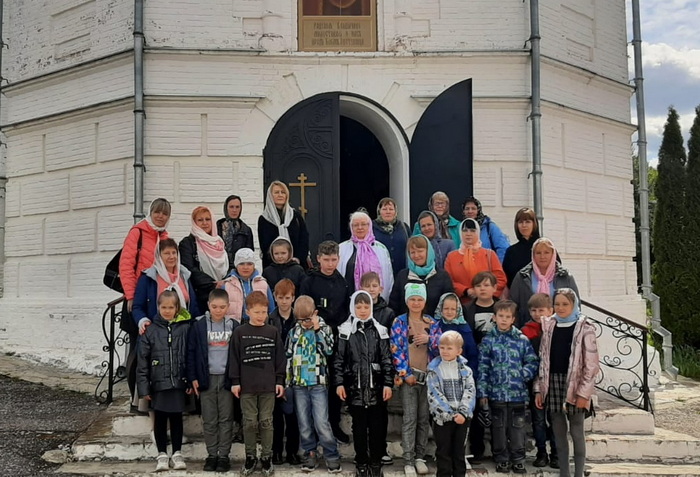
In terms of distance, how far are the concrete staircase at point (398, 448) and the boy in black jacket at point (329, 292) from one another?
0.43 m

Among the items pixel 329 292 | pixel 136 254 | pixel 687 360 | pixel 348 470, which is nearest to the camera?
pixel 348 470

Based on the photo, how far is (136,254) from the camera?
5391 mm

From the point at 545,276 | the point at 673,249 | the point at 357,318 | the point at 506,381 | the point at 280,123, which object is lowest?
the point at 506,381

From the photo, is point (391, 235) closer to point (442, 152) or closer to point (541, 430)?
point (541, 430)

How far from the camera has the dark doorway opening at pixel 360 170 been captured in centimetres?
888

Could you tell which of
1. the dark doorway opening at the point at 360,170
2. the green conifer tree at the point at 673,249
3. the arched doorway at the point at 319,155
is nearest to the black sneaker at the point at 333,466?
the arched doorway at the point at 319,155

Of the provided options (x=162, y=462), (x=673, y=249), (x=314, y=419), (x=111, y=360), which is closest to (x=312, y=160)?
(x=111, y=360)

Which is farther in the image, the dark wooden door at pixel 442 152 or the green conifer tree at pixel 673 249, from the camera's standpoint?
the green conifer tree at pixel 673 249

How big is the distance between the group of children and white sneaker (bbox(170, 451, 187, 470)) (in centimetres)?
1

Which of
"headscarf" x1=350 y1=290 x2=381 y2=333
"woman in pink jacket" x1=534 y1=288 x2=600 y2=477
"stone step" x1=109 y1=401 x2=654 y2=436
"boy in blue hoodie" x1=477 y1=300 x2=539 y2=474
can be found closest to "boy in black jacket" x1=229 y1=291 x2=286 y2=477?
"headscarf" x1=350 y1=290 x2=381 y2=333

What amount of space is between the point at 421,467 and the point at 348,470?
0.56 meters

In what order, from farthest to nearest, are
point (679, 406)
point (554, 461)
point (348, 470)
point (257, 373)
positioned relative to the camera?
point (679, 406) → point (554, 461) → point (348, 470) → point (257, 373)

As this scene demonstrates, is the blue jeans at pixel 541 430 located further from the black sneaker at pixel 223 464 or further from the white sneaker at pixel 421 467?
the black sneaker at pixel 223 464

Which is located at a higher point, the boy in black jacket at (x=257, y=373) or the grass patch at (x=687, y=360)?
the boy in black jacket at (x=257, y=373)
